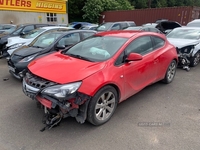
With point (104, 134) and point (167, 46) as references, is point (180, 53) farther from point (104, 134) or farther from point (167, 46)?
point (104, 134)

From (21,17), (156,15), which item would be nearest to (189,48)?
(156,15)

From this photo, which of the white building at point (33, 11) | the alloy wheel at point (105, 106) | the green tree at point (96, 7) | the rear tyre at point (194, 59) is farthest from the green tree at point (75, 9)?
the alloy wheel at point (105, 106)

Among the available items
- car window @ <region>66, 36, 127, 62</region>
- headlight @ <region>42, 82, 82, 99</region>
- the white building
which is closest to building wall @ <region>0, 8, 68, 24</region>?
the white building

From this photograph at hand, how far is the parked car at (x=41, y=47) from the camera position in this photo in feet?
15.4

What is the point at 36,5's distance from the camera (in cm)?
2027

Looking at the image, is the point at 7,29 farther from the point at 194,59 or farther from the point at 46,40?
the point at 194,59

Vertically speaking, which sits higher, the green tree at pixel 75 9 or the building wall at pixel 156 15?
the green tree at pixel 75 9

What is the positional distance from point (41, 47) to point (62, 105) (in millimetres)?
3454

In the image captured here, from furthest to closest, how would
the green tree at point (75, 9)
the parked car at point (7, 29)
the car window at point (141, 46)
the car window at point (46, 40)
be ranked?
the green tree at point (75, 9), the parked car at point (7, 29), the car window at point (46, 40), the car window at point (141, 46)

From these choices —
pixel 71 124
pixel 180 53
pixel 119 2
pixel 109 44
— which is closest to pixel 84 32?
pixel 109 44

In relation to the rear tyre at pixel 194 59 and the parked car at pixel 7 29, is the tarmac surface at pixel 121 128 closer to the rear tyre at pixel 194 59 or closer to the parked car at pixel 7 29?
the rear tyre at pixel 194 59

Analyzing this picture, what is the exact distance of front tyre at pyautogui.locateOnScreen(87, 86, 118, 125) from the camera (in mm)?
2706

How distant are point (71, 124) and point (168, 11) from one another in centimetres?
1792

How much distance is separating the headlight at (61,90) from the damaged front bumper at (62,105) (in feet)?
0.20
